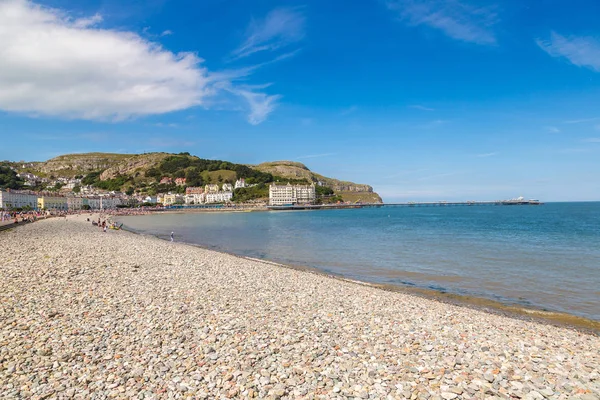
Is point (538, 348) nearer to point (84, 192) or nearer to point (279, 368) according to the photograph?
point (279, 368)

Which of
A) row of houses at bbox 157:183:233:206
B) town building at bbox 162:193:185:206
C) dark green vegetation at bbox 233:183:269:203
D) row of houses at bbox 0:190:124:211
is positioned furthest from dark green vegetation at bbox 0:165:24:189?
dark green vegetation at bbox 233:183:269:203

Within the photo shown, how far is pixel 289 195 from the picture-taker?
181 metres

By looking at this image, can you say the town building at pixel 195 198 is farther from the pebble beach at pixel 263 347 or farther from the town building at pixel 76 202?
the pebble beach at pixel 263 347

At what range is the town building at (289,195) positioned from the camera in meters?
176

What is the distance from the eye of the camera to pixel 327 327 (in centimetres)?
830

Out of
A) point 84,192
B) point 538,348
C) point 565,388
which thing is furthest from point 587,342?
point 84,192

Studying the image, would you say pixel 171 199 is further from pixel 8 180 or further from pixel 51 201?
pixel 8 180

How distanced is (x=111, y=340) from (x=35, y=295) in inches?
179

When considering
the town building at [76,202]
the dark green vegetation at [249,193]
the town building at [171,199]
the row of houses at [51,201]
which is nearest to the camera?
the row of houses at [51,201]

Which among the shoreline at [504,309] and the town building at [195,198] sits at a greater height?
the town building at [195,198]

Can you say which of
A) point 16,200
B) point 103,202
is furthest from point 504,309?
point 103,202

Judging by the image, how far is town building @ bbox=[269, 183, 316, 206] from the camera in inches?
6929

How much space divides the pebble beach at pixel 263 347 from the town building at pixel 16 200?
115 meters

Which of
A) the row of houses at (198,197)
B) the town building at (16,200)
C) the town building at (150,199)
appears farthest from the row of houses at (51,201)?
the row of houses at (198,197)
